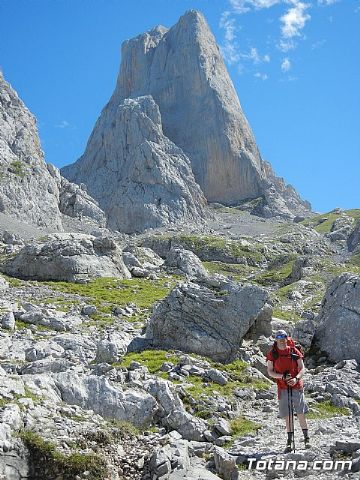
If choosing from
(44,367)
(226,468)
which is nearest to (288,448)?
(226,468)

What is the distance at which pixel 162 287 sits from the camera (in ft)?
186

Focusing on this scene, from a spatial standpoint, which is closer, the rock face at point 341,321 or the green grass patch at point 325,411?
the green grass patch at point 325,411

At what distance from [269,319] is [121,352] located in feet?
31.8

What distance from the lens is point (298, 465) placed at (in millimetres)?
12000

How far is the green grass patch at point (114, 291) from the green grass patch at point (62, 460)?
2643cm

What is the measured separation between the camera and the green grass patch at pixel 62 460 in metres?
11.2

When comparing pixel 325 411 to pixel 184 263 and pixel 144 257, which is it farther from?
pixel 144 257

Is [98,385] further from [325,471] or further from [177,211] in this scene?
[177,211]

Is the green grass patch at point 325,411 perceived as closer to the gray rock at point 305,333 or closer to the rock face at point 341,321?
the rock face at point 341,321

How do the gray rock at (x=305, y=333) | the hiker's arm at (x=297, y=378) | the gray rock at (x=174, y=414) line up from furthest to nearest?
the gray rock at (x=305, y=333) < the gray rock at (x=174, y=414) < the hiker's arm at (x=297, y=378)

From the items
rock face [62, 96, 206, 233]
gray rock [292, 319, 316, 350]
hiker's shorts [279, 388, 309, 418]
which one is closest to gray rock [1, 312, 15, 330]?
gray rock [292, 319, 316, 350]

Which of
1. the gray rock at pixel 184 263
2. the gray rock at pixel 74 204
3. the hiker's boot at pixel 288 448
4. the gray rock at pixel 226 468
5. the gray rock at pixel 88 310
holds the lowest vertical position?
the gray rock at pixel 226 468

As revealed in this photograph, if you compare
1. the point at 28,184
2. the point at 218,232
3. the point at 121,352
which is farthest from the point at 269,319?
the point at 218,232

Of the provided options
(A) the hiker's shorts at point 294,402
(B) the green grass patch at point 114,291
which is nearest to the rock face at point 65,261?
(B) the green grass patch at point 114,291
